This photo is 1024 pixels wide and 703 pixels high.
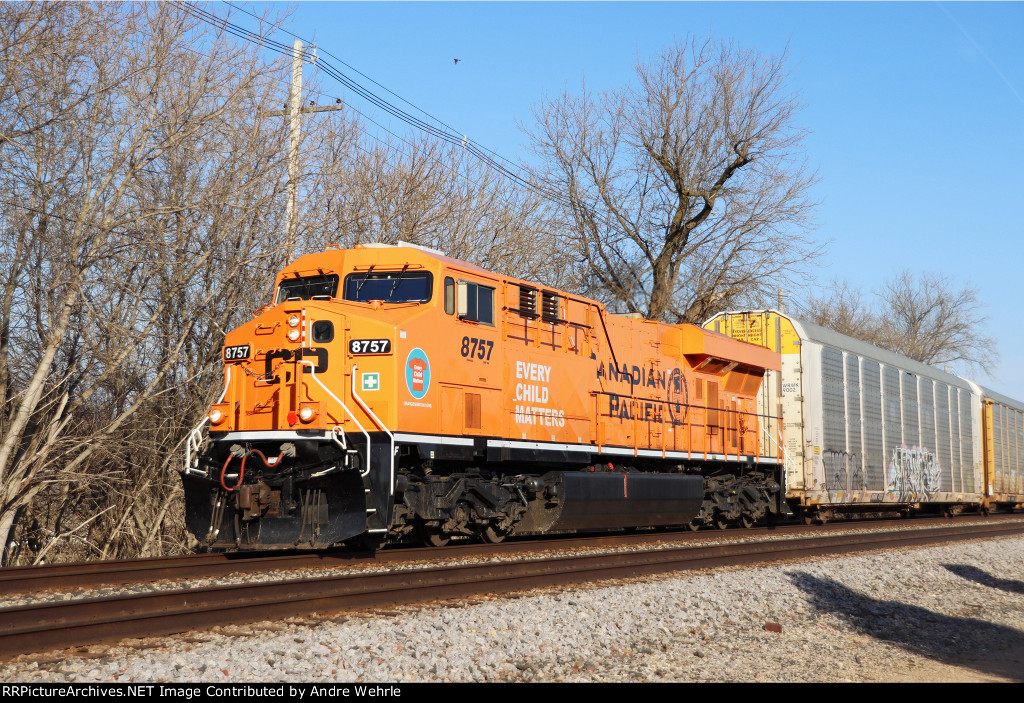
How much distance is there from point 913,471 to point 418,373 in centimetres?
1711

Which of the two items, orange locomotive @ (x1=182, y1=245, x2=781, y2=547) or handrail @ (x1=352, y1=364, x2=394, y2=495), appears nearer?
handrail @ (x1=352, y1=364, x2=394, y2=495)

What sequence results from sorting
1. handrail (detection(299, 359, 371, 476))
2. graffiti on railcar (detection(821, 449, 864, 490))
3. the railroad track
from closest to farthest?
the railroad track, handrail (detection(299, 359, 371, 476)), graffiti on railcar (detection(821, 449, 864, 490))

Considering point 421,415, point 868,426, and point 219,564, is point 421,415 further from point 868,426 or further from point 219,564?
point 868,426

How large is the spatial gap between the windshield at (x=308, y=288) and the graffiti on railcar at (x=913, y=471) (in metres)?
15.7

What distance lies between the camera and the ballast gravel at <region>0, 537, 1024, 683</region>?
5781mm

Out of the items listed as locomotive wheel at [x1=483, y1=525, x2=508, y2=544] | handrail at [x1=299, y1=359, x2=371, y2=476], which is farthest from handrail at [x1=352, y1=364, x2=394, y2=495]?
locomotive wheel at [x1=483, y1=525, x2=508, y2=544]

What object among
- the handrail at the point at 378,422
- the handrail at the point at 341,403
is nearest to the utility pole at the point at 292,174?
the handrail at the point at 341,403

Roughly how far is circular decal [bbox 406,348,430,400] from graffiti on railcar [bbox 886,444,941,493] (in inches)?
596

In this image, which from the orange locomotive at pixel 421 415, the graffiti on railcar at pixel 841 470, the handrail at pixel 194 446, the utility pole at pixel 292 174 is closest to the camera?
the orange locomotive at pixel 421 415

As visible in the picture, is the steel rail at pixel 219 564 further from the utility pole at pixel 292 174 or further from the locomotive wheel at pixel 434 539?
the utility pole at pixel 292 174

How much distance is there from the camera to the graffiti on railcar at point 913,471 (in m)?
22.2

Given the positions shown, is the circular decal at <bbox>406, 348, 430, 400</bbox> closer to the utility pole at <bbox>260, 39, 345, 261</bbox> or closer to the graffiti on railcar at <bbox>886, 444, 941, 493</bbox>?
the utility pole at <bbox>260, 39, 345, 261</bbox>

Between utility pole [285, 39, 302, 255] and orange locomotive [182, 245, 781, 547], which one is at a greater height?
utility pole [285, 39, 302, 255]

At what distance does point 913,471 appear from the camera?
23156 millimetres
